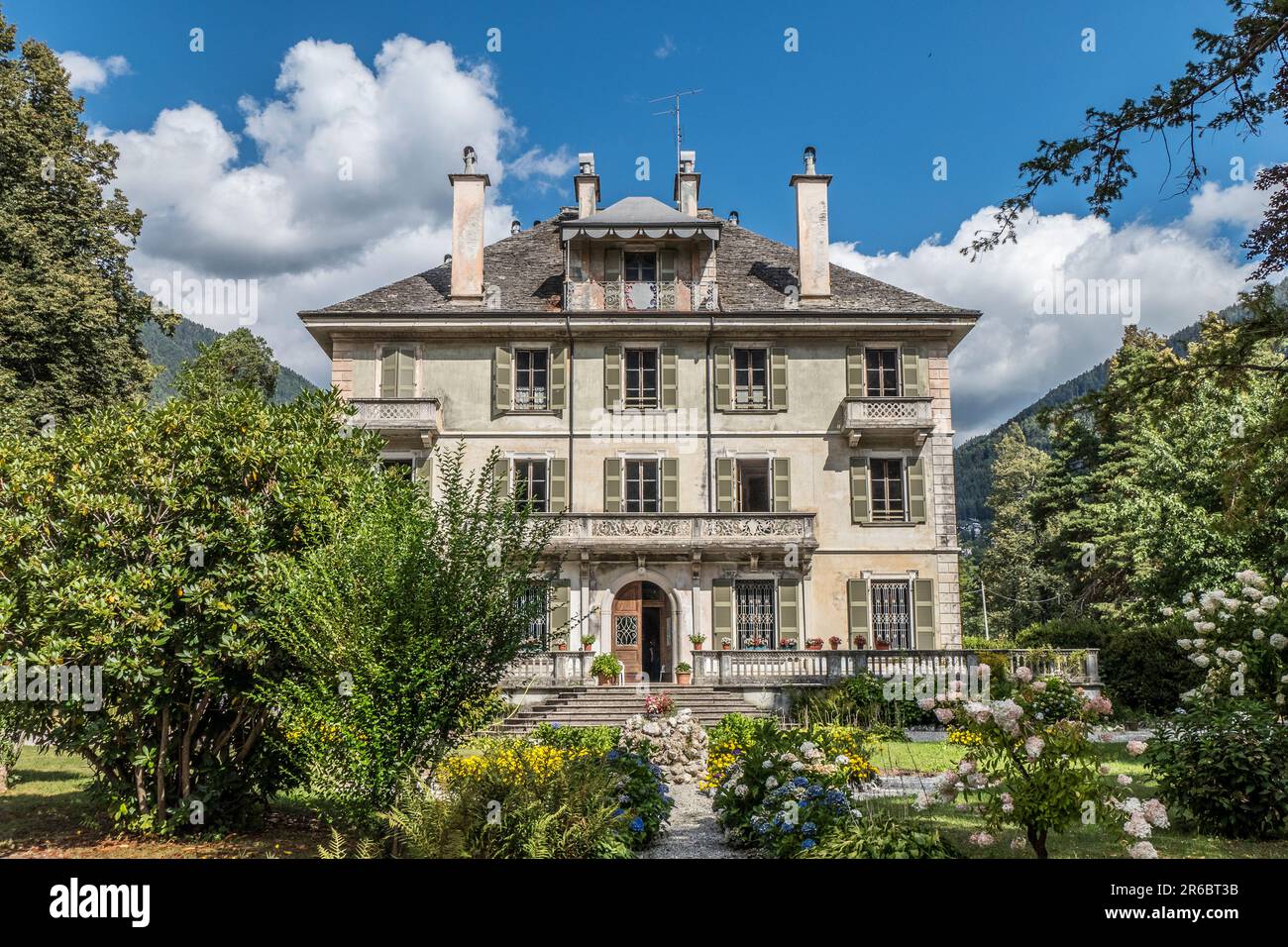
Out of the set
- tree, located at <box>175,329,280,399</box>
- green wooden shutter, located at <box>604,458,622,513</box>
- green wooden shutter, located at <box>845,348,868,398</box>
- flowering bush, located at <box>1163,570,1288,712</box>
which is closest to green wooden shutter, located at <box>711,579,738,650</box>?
green wooden shutter, located at <box>604,458,622,513</box>

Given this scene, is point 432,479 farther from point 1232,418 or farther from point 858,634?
point 1232,418

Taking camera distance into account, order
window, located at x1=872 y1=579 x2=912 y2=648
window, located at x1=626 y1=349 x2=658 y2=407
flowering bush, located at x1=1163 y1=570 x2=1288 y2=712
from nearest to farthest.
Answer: flowering bush, located at x1=1163 y1=570 x2=1288 y2=712 → window, located at x1=872 y1=579 x2=912 y2=648 → window, located at x1=626 y1=349 x2=658 y2=407

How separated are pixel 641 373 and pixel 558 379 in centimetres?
247

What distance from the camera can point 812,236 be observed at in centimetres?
2766

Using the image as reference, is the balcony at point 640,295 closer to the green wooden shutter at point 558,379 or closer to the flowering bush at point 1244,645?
the green wooden shutter at point 558,379

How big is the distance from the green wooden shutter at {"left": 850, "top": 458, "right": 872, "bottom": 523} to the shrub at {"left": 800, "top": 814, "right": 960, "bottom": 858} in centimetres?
1825

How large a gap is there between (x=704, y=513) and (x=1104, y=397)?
1543 centimetres

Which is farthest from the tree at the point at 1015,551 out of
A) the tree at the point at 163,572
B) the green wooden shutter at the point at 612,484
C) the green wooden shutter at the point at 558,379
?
the tree at the point at 163,572

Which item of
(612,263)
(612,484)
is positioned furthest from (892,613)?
(612,263)

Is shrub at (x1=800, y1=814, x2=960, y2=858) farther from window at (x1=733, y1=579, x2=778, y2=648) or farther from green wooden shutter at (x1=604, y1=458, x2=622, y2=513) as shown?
green wooden shutter at (x1=604, y1=458, x2=622, y2=513)

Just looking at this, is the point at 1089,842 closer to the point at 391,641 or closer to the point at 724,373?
the point at 391,641

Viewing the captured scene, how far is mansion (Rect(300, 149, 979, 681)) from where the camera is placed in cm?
2545

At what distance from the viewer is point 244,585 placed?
1049 cm

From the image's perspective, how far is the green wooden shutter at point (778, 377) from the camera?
26656 mm
